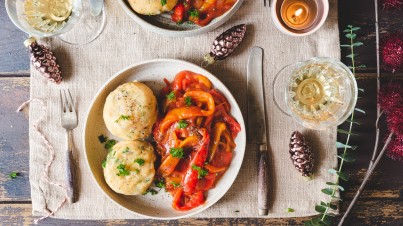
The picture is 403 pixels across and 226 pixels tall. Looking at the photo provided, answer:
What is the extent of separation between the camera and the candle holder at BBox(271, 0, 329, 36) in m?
1.74

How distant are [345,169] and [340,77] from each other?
0.37 meters

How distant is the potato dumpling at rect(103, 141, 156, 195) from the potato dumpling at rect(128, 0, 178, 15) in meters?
0.45

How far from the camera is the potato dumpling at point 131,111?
1637 millimetres

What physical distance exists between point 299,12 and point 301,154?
1.68ft

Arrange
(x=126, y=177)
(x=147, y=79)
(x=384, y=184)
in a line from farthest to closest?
1. (x=384, y=184)
2. (x=147, y=79)
3. (x=126, y=177)

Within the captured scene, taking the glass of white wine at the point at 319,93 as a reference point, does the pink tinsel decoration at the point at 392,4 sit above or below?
above

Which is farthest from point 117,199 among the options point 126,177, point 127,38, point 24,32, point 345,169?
point 345,169

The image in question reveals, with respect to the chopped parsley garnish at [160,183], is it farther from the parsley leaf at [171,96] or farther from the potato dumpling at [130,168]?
the parsley leaf at [171,96]

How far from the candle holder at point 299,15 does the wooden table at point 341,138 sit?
14 centimetres

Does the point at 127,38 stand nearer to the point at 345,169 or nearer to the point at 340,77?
the point at 340,77

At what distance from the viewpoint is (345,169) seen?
186cm

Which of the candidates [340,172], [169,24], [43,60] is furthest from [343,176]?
[43,60]

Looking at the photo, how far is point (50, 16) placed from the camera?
1.72 meters

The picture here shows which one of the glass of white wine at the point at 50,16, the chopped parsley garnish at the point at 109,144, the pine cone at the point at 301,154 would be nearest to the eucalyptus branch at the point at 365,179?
the pine cone at the point at 301,154
